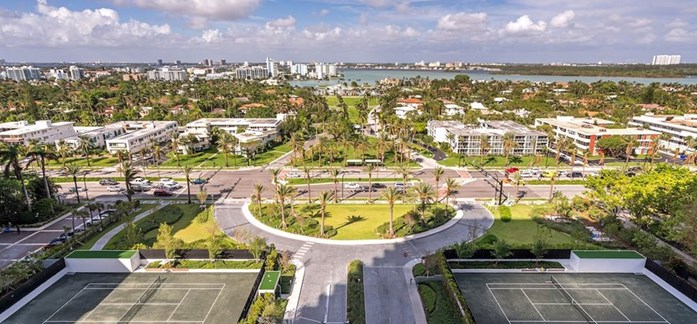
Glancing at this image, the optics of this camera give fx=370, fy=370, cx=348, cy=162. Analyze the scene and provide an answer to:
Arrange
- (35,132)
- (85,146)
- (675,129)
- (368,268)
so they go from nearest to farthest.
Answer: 1. (368,268)
2. (85,146)
3. (35,132)
4. (675,129)

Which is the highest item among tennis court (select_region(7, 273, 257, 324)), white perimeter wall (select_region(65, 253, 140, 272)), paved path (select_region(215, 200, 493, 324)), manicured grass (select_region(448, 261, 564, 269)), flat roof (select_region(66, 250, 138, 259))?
flat roof (select_region(66, 250, 138, 259))

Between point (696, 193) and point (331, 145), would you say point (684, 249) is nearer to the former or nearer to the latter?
point (696, 193)

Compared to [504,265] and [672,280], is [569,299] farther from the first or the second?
[672,280]

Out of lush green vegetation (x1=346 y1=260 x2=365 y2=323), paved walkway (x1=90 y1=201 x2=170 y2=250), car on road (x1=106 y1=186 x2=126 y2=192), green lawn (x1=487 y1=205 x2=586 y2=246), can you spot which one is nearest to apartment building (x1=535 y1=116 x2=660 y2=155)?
green lawn (x1=487 y1=205 x2=586 y2=246)

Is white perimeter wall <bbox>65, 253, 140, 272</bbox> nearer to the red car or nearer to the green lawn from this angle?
the red car

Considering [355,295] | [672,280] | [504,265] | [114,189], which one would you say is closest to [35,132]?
[114,189]

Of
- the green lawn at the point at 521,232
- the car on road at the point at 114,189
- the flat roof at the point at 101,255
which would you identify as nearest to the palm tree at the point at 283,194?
the flat roof at the point at 101,255
